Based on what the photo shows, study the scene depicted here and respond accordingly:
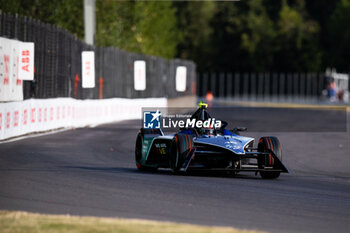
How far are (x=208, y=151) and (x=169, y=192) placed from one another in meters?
2.86

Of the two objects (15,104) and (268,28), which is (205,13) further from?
(15,104)

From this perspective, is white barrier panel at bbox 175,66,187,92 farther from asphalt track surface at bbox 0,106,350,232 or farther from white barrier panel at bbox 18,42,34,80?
asphalt track surface at bbox 0,106,350,232

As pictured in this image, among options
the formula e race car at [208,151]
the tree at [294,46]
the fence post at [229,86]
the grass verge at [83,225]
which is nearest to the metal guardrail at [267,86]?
the fence post at [229,86]

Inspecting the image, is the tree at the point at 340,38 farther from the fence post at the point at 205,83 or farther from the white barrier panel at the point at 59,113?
the white barrier panel at the point at 59,113

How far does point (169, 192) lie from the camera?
44.8ft

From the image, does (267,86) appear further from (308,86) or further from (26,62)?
(26,62)

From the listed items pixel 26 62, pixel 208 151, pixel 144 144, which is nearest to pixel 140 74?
pixel 26 62

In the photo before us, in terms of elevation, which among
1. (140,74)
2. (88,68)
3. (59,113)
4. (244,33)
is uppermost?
(244,33)

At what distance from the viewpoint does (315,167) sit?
69.4 ft

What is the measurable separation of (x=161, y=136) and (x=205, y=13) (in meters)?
96.3

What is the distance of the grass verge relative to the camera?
31.3 feet

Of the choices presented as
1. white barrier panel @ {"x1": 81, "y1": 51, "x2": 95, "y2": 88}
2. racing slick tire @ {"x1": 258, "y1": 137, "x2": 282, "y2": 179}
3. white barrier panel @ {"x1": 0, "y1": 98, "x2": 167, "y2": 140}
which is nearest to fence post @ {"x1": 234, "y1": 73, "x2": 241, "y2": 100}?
white barrier panel @ {"x1": 0, "y1": 98, "x2": 167, "y2": 140}

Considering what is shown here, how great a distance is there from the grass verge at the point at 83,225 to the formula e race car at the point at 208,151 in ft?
19.5

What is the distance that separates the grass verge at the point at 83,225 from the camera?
9.54 m
